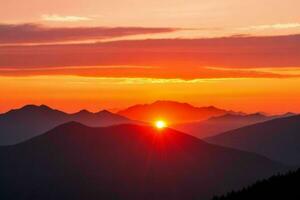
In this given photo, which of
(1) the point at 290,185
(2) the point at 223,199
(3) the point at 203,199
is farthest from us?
(3) the point at 203,199

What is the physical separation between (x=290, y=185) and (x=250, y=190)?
223 inches

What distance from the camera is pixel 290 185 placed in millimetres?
73562

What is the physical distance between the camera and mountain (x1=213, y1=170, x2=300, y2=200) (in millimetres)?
70000

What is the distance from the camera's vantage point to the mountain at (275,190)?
70.0 metres

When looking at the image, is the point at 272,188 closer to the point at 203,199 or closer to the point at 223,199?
the point at 223,199

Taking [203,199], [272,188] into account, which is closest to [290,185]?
[272,188]

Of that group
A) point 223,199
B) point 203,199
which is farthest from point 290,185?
point 203,199

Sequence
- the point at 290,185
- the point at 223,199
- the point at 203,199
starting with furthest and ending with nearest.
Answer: the point at 203,199 → the point at 223,199 → the point at 290,185

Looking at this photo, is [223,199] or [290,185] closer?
[290,185]

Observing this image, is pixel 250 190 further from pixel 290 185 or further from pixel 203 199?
pixel 203 199

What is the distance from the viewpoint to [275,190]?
72938mm

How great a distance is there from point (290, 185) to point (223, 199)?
342 inches

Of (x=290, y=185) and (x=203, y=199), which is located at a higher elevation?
(x=203, y=199)

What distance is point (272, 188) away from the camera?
74.5 m
